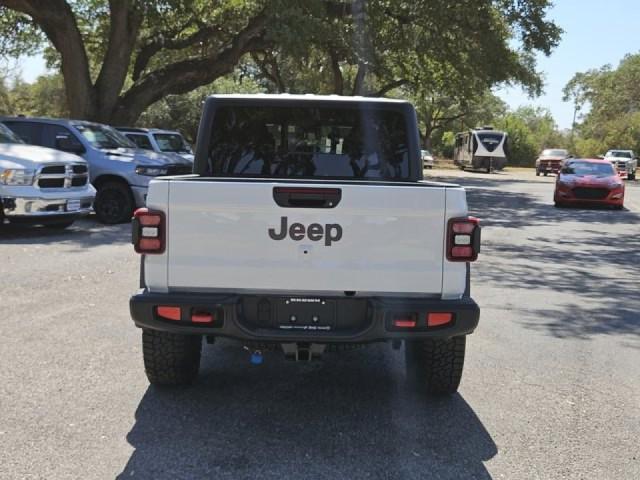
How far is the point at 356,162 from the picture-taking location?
17.9 feet

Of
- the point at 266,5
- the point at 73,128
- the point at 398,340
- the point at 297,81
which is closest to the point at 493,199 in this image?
the point at 266,5

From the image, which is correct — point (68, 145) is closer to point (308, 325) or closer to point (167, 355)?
point (167, 355)

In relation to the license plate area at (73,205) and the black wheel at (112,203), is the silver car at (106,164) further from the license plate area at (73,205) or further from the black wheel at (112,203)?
the license plate area at (73,205)

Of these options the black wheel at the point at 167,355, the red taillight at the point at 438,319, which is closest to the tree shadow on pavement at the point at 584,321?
the red taillight at the point at 438,319

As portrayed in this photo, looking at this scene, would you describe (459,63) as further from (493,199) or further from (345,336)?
(345,336)

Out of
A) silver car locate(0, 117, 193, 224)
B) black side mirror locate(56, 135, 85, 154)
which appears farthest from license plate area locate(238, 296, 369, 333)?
black side mirror locate(56, 135, 85, 154)

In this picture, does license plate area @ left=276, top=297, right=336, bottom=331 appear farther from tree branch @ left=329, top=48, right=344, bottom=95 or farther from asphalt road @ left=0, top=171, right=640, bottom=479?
tree branch @ left=329, top=48, right=344, bottom=95

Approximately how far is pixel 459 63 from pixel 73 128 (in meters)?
16.2

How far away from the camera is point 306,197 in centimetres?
392

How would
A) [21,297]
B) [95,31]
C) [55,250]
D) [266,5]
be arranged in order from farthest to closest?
[95,31] → [266,5] → [55,250] → [21,297]

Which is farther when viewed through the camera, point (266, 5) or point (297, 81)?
point (297, 81)

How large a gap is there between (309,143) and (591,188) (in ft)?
53.0

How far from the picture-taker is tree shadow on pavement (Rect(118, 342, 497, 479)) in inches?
142

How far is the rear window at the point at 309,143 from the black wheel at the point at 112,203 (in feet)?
28.4
